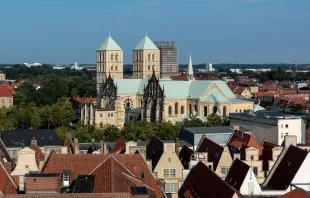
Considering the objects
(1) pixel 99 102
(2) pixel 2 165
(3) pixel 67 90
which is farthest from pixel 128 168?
(3) pixel 67 90

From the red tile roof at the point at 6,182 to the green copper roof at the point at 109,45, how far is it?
9935cm

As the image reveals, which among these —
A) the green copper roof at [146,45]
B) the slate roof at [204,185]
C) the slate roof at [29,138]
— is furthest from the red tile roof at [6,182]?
the green copper roof at [146,45]

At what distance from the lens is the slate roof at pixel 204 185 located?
37.3 meters

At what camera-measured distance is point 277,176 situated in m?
46.1

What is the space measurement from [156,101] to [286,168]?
71.3 m

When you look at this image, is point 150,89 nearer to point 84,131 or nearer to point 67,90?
point 84,131

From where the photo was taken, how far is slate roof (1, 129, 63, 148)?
75.6m

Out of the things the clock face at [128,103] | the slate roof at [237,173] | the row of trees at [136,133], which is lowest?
the row of trees at [136,133]

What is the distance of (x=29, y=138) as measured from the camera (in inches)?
3024

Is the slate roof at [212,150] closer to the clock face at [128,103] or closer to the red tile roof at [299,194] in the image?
the red tile roof at [299,194]

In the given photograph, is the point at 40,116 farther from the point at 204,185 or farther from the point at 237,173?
the point at 204,185

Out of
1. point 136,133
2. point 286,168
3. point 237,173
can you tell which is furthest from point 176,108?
point 237,173

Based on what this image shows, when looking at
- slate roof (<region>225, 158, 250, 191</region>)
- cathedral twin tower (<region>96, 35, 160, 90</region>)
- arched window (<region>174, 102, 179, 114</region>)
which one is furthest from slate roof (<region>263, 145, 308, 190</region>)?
cathedral twin tower (<region>96, 35, 160, 90</region>)

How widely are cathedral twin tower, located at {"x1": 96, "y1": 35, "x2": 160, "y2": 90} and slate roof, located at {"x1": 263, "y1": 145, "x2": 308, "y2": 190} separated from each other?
94.8 m
